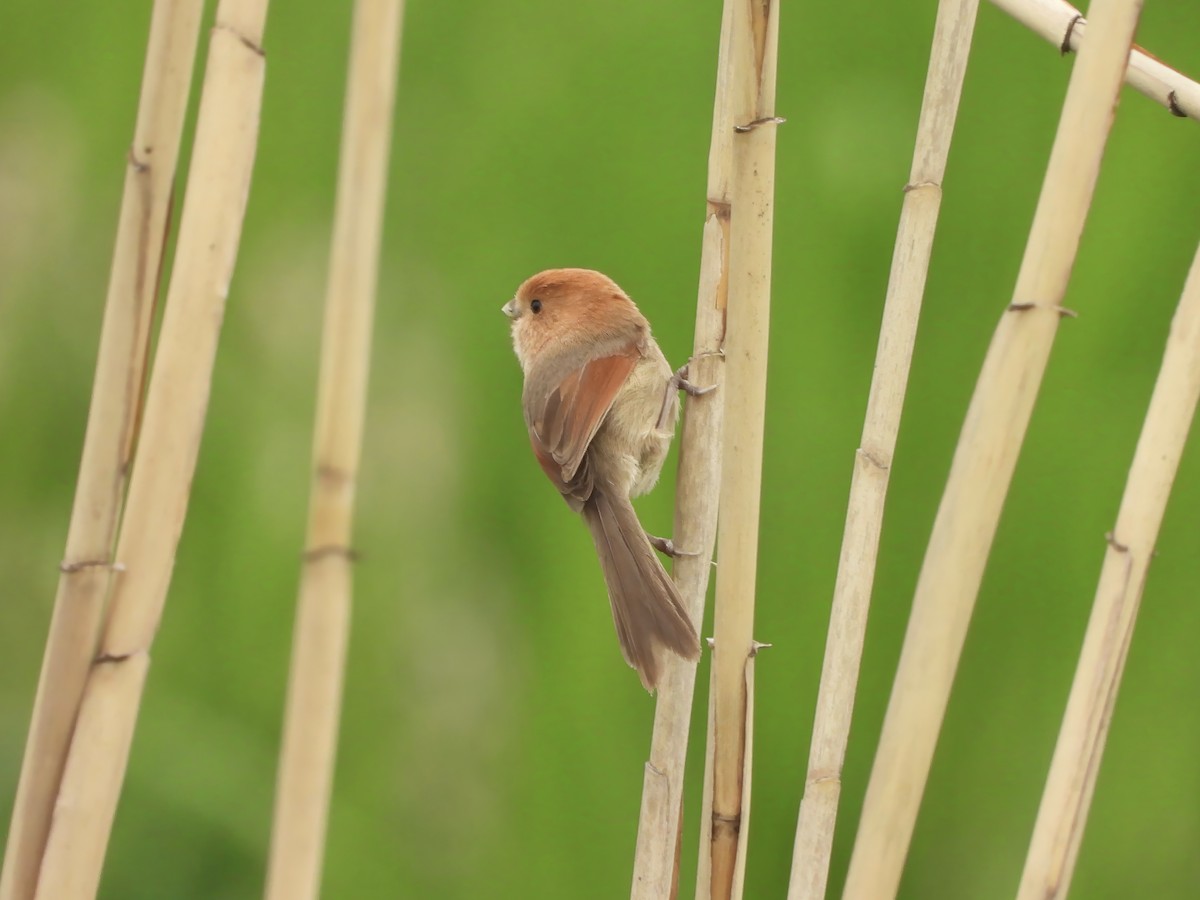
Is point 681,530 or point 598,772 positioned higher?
point 681,530

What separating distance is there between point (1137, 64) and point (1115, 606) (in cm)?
53

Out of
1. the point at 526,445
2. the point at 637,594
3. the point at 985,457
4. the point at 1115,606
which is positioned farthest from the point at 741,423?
the point at 526,445

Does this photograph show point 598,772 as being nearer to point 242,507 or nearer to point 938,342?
point 242,507

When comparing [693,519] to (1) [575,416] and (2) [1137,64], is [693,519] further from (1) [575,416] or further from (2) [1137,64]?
(2) [1137,64]

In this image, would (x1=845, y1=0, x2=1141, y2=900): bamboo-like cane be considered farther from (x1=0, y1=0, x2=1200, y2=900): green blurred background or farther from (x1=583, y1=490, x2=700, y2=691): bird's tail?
(x1=0, y1=0, x2=1200, y2=900): green blurred background

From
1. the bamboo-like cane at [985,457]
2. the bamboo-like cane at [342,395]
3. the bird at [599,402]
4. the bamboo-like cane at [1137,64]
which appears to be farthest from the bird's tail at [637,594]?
the bamboo-like cane at [1137,64]

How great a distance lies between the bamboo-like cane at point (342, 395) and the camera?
2.55 ft

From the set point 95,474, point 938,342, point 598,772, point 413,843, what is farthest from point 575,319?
point 95,474

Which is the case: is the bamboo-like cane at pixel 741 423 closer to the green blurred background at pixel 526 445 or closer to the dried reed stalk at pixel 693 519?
the dried reed stalk at pixel 693 519

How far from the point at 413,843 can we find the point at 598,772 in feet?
0.98

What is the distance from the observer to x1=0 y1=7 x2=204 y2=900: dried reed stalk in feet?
2.78

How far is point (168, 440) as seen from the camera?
85 centimetres

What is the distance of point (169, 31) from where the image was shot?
839 mm

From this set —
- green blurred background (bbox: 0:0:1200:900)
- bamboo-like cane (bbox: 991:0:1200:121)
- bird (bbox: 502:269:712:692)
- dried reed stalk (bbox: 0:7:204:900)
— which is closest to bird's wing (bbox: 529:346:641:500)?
bird (bbox: 502:269:712:692)
